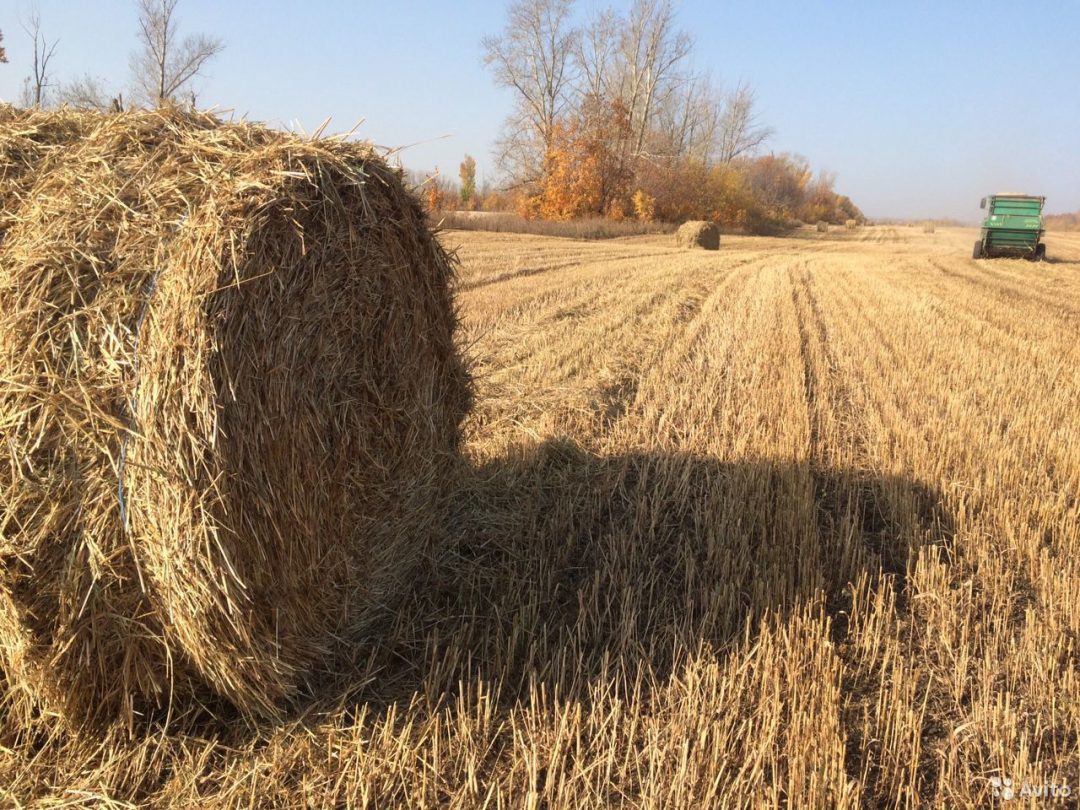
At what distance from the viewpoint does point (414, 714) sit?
2568 mm

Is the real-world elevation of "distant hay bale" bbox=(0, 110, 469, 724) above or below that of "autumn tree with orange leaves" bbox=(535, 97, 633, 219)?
below

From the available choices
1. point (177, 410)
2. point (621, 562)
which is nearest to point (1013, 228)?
point (621, 562)

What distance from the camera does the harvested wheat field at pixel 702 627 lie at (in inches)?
90.0

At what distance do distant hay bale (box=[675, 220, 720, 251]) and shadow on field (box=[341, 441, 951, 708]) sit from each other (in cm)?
2445

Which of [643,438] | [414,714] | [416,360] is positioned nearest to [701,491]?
[643,438]

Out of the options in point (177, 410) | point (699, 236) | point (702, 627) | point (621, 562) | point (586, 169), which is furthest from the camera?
point (586, 169)

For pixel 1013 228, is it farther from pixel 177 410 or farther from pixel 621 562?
pixel 177 410

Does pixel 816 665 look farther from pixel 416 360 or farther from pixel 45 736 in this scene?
pixel 45 736

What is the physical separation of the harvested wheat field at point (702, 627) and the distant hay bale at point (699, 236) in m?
22.1

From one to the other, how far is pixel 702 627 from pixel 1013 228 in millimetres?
24562

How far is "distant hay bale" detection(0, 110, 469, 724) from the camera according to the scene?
2164 millimetres

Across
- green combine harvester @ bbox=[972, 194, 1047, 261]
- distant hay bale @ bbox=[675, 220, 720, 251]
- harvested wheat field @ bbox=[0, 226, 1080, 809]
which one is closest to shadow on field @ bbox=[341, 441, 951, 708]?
harvested wheat field @ bbox=[0, 226, 1080, 809]

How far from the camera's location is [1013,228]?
73.5ft

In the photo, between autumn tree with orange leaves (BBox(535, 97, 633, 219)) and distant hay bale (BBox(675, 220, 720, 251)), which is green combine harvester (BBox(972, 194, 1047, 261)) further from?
autumn tree with orange leaves (BBox(535, 97, 633, 219))
